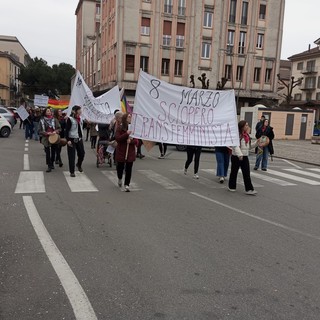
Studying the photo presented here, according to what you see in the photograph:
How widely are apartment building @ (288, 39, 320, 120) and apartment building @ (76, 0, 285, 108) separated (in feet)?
67.5

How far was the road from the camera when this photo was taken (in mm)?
3398

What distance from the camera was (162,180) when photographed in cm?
977

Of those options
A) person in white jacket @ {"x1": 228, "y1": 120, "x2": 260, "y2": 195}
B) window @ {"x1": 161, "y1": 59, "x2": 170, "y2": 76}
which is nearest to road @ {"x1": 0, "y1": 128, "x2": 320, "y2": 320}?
person in white jacket @ {"x1": 228, "y1": 120, "x2": 260, "y2": 195}

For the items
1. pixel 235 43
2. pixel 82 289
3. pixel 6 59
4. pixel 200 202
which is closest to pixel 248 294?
pixel 82 289

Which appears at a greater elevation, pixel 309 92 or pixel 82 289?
pixel 309 92

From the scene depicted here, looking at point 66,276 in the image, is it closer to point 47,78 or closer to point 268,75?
point 268,75

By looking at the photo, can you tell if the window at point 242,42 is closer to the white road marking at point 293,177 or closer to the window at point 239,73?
the window at point 239,73

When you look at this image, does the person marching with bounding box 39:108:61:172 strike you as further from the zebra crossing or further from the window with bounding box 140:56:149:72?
the window with bounding box 140:56:149:72

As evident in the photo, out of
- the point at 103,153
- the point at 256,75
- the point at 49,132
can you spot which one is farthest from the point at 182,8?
the point at 49,132

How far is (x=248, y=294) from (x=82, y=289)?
5.22 ft

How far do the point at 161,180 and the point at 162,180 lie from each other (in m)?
0.03

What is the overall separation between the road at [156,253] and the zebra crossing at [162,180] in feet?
0.39

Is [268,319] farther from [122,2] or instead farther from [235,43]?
[235,43]

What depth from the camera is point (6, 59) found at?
85.7 meters
